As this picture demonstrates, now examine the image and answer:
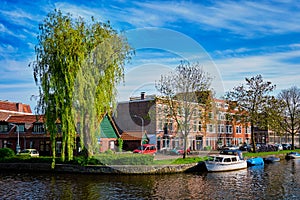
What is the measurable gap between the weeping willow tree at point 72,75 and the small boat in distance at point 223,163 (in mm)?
13253

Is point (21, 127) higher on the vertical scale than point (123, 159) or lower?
higher

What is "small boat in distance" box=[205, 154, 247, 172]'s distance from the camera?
37969 mm

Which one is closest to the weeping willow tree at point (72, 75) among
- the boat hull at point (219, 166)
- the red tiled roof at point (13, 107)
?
the boat hull at point (219, 166)

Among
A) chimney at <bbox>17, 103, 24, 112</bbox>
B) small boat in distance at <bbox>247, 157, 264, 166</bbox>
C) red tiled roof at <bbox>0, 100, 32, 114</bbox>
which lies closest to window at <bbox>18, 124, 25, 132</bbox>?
red tiled roof at <bbox>0, 100, 32, 114</bbox>

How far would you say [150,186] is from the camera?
28.1 m

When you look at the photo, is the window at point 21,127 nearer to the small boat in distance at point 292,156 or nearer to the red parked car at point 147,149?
the red parked car at point 147,149

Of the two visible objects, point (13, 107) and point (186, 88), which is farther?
point (13, 107)

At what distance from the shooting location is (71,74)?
3319 centimetres

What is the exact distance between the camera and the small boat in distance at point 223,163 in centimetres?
3797

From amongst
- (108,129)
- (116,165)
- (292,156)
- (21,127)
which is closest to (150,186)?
(116,165)

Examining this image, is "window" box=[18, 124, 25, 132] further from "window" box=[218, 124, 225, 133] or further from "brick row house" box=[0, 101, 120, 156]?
"window" box=[218, 124, 225, 133]

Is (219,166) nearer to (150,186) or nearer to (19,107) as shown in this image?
(150,186)

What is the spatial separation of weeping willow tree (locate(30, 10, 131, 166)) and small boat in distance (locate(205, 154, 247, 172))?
13253 millimetres

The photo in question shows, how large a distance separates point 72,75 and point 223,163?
18.9 metres
